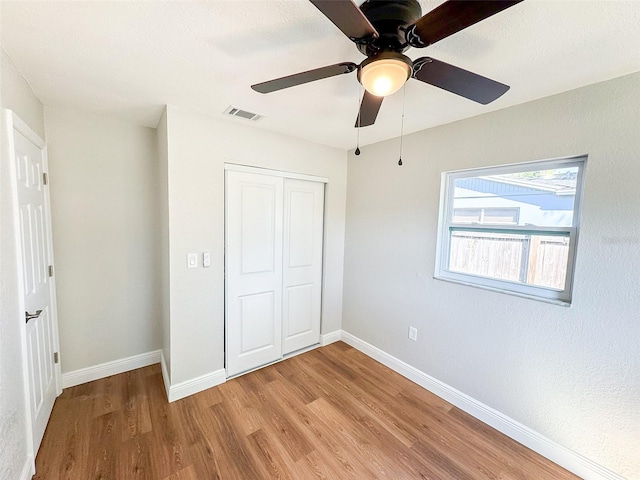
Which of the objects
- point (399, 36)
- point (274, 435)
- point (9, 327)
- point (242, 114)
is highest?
point (242, 114)

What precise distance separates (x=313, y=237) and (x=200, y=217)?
1.25m

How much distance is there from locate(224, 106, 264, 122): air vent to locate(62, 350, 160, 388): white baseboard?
8.10ft

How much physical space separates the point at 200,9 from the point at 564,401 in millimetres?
2954

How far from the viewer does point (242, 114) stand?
218cm

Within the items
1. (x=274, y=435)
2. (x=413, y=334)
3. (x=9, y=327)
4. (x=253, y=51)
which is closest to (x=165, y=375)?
(x=274, y=435)

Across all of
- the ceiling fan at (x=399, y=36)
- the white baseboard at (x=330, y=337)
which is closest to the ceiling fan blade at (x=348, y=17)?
the ceiling fan at (x=399, y=36)

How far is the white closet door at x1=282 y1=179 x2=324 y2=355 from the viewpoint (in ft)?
9.39

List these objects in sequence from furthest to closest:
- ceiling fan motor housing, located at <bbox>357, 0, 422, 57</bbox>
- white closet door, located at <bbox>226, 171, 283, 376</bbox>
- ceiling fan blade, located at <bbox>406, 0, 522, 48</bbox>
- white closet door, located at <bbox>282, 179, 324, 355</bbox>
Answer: white closet door, located at <bbox>282, 179, 324, 355</bbox>
white closet door, located at <bbox>226, 171, 283, 376</bbox>
ceiling fan motor housing, located at <bbox>357, 0, 422, 57</bbox>
ceiling fan blade, located at <bbox>406, 0, 522, 48</bbox>

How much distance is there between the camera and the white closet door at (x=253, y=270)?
2.46 metres

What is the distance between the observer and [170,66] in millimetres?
1515

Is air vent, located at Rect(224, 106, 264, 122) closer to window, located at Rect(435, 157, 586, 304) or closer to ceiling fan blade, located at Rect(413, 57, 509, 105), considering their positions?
ceiling fan blade, located at Rect(413, 57, 509, 105)

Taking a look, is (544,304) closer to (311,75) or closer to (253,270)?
(311,75)

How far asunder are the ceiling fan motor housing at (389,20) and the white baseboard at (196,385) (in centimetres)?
265

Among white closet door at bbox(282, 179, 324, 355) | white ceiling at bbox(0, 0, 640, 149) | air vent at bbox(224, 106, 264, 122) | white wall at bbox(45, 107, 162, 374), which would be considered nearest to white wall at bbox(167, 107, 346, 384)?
air vent at bbox(224, 106, 264, 122)
